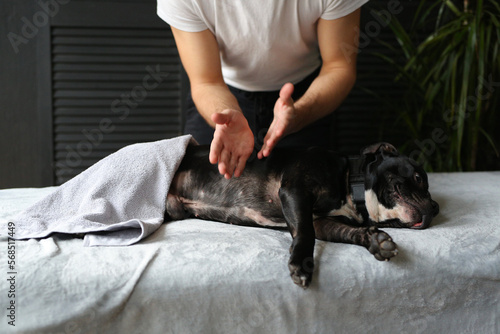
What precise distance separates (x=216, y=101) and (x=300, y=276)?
68 cm

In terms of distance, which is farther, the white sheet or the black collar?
the black collar

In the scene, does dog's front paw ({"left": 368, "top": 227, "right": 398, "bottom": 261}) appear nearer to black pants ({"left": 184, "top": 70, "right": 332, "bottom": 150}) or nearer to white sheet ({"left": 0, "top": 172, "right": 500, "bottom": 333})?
white sheet ({"left": 0, "top": 172, "right": 500, "bottom": 333})

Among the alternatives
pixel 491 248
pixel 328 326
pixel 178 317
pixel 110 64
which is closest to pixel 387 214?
pixel 491 248

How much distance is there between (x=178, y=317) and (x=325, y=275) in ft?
0.96

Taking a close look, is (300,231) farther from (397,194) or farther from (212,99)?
(212,99)

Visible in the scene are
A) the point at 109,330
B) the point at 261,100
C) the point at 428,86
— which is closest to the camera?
the point at 109,330

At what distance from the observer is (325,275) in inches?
35.6

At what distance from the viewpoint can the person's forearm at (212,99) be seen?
1.37m

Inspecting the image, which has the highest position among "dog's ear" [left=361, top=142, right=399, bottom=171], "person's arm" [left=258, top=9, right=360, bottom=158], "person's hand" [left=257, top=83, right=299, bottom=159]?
"person's arm" [left=258, top=9, right=360, bottom=158]

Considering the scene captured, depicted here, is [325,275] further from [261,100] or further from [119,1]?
[119,1]

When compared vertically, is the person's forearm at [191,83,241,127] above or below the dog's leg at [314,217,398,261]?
above

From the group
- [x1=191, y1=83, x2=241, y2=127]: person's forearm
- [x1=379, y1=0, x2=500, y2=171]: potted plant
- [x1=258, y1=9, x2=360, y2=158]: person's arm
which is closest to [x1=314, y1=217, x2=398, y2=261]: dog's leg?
[x1=258, y1=9, x2=360, y2=158]: person's arm

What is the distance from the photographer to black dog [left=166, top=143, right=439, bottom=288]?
43.0 inches

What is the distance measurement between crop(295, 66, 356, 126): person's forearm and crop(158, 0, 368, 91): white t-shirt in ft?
0.51
